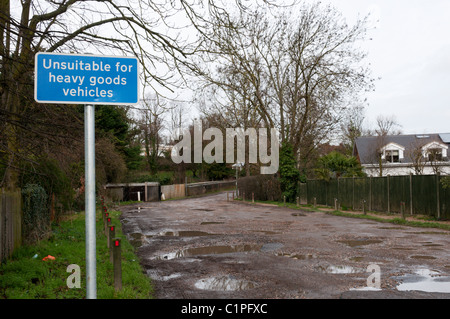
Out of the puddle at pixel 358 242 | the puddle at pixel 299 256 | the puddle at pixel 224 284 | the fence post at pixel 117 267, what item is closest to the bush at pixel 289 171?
the puddle at pixel 358 242

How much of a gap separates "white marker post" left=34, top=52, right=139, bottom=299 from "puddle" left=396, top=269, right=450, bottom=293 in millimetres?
5450

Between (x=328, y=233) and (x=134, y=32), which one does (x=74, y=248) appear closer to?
(x=134, y=32)

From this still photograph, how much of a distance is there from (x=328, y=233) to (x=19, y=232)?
9.58m

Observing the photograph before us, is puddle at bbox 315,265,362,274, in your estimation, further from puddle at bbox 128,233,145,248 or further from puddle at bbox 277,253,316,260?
puddle at bbox 128,233,145,248

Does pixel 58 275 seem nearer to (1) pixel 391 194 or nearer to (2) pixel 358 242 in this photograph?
(2) pixel 358 242

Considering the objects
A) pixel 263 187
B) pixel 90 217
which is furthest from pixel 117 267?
pixel 263 187

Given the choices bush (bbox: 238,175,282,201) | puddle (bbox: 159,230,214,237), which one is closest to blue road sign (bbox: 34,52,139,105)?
puddle (bbox: 159,230,214,237)

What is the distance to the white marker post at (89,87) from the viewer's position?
3.53 metres

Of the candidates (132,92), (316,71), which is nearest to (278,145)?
(316,71)

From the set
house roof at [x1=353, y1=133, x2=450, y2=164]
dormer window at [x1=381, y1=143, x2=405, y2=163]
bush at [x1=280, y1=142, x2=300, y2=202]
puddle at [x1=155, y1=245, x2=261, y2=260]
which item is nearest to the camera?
puddle at [x1=155, y1=245, x2=261, y2=260]

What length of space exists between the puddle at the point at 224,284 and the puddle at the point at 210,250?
2.66 metres

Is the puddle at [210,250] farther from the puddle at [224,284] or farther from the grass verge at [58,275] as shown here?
the puddle at [224,284]

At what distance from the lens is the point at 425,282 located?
7.16 m

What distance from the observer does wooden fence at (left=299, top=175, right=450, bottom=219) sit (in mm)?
17078
